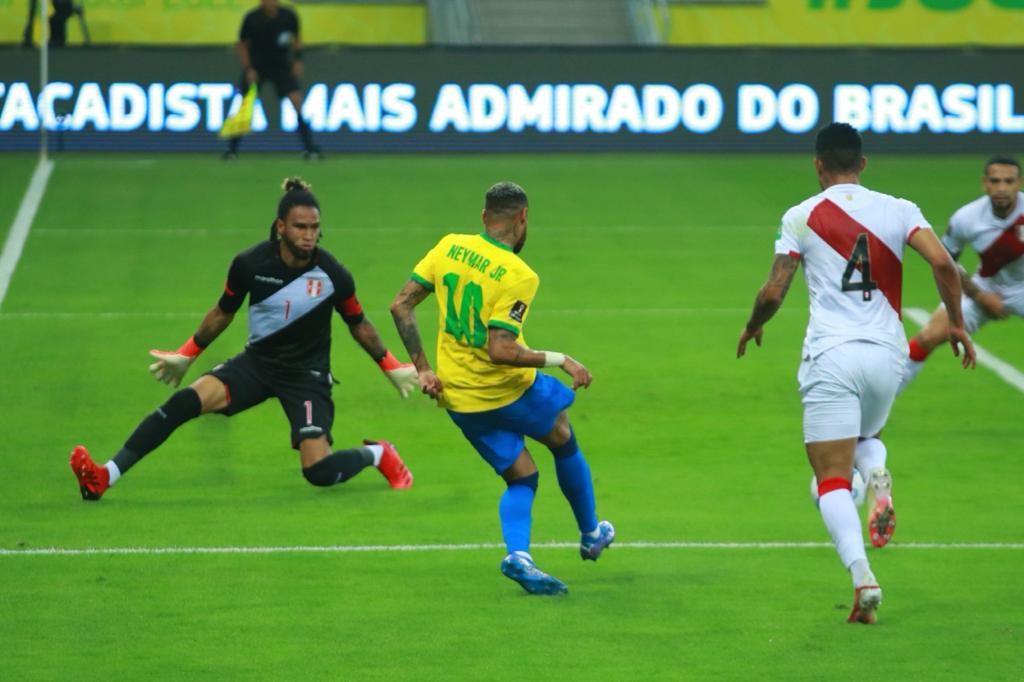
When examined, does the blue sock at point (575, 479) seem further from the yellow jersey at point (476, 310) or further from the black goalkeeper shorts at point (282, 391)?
the black goalkeeper shorts at point (282, 391)

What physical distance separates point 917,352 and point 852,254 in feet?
15.1

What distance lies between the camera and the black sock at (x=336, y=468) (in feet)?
35.3

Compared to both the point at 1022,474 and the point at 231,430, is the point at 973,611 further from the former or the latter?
the point at 231,430

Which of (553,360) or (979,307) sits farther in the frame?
(979,307)

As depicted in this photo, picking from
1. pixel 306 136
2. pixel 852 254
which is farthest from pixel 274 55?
pixel 852 254

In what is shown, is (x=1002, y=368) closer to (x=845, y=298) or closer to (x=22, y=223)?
(x=845, y=298)

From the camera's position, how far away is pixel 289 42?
25.2m

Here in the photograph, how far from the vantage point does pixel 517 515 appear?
8.84 meters

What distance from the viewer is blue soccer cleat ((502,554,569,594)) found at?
879 cm

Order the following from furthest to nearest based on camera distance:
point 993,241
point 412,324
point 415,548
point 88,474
Result: point 993,241, point 88,474, point 415,548, point 412,324

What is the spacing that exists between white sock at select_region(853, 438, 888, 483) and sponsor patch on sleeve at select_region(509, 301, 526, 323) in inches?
65.9

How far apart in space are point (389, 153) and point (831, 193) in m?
18.5

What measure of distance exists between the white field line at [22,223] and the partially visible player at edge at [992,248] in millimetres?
8701

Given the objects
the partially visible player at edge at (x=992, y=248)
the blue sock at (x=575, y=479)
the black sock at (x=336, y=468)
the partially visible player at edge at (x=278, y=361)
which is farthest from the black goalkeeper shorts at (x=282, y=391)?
the partially visible player at edge at (x=992, y=248)
